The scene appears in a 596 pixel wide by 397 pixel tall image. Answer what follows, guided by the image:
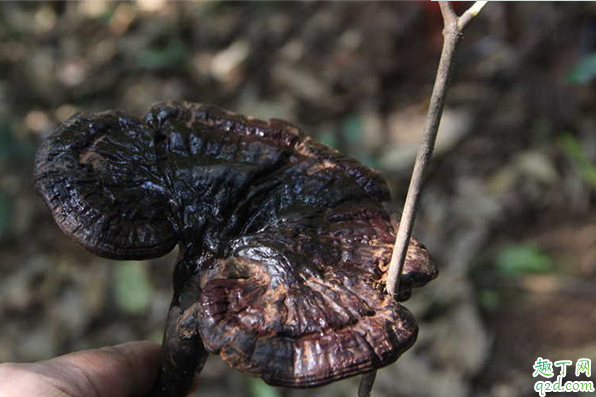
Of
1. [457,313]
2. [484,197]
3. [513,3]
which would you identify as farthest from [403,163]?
[513,3]

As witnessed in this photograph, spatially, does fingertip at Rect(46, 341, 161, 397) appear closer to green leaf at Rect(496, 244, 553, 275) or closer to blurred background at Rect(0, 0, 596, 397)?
blurred background at Rect(0, 0, 596, 397)

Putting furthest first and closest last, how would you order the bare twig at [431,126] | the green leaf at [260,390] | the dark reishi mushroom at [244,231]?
1. the green leaf at [260,390]
2. the dark reishi mushroom at [244,231]
3. the bare twig at [431,126]

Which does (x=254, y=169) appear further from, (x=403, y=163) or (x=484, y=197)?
(x=484, y=197)

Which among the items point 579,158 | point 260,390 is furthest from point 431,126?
point 579,158

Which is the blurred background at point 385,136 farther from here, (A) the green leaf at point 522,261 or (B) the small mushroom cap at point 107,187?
(B) the small mushroom cap at point 107,187

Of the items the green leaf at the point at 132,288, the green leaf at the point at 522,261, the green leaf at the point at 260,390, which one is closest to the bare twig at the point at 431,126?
the green leaf at the point at 260,390

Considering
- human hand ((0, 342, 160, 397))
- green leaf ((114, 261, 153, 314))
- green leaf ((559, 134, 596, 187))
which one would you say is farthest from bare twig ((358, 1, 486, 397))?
green leaf ((559, 134, 596, 187))
